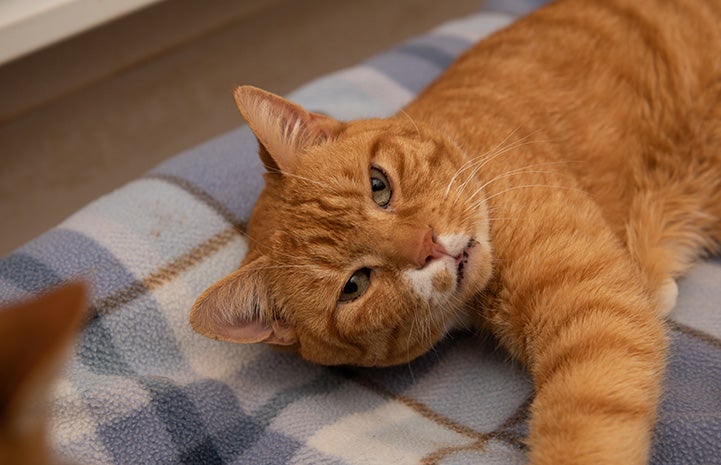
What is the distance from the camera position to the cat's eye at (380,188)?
5.39 feet

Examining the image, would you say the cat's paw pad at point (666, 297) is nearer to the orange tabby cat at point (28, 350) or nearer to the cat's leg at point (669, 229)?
the cat's leg at point (669, 229)

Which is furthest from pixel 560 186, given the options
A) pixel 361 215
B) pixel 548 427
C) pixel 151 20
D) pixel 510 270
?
pixel 151 20

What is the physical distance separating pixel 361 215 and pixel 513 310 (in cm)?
44

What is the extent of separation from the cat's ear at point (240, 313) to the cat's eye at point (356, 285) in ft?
0.64

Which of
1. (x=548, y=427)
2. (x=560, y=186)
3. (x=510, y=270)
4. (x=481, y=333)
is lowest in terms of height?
(x=481, y=333)

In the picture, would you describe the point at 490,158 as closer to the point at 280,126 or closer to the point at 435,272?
the point at 435,272

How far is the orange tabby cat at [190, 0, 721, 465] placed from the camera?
1.48 metres

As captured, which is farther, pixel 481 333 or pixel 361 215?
pixel 481 333

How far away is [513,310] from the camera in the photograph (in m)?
1.64

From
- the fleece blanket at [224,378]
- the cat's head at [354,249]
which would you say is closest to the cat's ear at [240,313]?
the cat's head at [354,249]

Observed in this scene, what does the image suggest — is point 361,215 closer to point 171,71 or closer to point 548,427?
point 548,427

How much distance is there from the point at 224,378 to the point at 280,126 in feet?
2.21

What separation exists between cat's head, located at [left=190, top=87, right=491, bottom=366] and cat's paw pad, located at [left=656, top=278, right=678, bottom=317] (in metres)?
0.54

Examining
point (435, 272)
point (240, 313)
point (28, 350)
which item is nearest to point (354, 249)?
point (435, 272)
